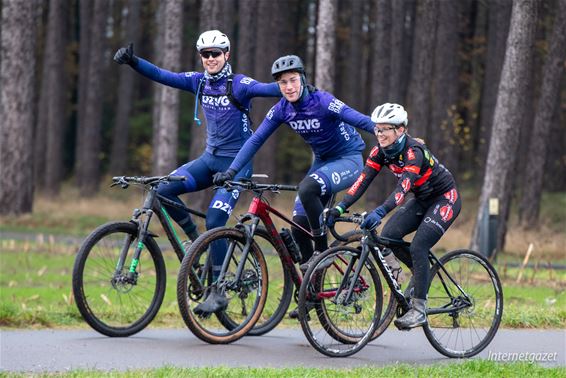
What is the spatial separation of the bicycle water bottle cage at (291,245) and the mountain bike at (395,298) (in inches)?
23.1

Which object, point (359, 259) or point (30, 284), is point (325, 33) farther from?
point (359, 259)

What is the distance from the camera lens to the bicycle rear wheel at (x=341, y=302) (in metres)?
8.93

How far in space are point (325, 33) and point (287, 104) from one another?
41.3ft

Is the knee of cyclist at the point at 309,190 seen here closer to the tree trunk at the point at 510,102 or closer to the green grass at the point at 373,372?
the green grass at the point at 373,372

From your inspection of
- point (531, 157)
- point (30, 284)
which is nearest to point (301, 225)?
point (30, 284)

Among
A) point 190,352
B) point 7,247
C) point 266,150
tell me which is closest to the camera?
point 190,352

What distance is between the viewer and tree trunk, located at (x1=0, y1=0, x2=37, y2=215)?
2641cm

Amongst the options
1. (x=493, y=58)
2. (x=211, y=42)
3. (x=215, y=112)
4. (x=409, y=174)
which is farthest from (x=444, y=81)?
(x=409, y=174)

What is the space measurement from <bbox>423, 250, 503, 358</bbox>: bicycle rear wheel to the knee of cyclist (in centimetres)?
116

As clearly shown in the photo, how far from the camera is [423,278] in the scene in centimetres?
906

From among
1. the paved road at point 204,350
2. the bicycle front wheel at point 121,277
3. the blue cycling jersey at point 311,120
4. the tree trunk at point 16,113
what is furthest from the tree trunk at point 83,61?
the blue cycling jersey at point 311,120

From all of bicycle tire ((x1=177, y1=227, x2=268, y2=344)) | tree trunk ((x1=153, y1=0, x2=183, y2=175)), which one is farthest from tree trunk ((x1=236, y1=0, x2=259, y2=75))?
bicycle tire ((x1=177, y1=227, x2=268, y2=344))

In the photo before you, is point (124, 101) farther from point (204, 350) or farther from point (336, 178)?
point (204, 350)

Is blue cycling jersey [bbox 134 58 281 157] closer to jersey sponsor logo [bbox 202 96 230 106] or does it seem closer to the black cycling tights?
jersey sponsor logo [bbox 202 96 230 106]
